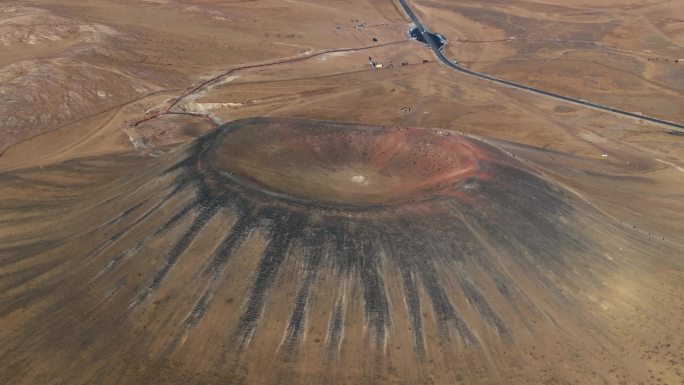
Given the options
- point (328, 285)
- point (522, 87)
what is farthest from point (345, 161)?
point (522, 87)

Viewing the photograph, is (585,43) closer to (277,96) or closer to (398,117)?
(398,117)

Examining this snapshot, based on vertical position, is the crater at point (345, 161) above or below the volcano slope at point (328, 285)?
above

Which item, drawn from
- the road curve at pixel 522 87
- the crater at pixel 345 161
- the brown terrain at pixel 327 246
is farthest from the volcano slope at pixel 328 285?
the road curve at pixel 522 87

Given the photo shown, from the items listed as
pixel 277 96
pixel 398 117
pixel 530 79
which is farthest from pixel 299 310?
pixel 530 79

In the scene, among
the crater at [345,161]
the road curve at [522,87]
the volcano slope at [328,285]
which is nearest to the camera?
the volcano slope at [328,285]

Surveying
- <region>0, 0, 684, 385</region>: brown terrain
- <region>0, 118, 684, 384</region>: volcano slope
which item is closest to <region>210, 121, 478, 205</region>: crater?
<region>0, 0, 684, 385</region>: brown terrain

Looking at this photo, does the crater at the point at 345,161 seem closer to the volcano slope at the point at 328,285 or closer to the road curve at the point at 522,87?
the volcano slope at the point at 328,285

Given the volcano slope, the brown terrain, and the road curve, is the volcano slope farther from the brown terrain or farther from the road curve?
the road curve

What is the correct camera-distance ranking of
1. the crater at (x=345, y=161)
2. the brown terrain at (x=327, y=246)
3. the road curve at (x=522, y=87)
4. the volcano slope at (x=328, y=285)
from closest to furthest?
1. the volcano slope at (x=328, y=285)
2. the brown terrain at (x=327, y=246)
3. the crater at (x=345, y=161)
4. the road curve at (x=522, y=87)

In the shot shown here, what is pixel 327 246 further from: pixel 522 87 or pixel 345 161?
pixel 522 87
